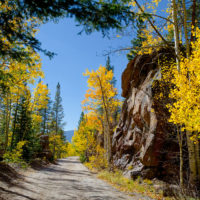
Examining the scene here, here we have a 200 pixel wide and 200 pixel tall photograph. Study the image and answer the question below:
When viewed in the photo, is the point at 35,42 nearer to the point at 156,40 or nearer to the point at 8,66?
the point at 8,66

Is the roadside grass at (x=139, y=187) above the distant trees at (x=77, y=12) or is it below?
below

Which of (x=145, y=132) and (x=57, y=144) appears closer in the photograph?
(x=145, y=132)

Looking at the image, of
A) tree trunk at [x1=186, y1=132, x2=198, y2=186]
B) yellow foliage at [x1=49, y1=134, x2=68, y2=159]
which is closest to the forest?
tree trunk at [x1=186, y1=132, x2=198, y2=186]

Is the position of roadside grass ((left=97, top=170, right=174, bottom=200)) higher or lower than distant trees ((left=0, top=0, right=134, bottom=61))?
lower

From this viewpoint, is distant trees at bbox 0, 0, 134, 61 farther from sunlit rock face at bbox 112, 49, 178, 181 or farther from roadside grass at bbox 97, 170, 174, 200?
roadside grass at bbox 97, 170, 174, 200

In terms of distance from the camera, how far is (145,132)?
9.23 m

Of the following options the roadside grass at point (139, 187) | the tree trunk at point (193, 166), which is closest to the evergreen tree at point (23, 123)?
the roadside grass at point (139, 187)

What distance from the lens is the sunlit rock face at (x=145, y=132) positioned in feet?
25.9

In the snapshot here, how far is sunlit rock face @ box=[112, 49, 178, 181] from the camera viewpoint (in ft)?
25.9

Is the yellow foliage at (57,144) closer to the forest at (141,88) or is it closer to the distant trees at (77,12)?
the forest at (141,88)

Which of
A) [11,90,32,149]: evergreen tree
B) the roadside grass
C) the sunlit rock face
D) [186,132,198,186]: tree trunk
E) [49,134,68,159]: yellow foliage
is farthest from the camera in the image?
[49,134,68,159]: yellow foliage

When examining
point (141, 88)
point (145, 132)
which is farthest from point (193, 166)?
point (141, 88)

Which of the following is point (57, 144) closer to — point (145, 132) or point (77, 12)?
point (145, 132)

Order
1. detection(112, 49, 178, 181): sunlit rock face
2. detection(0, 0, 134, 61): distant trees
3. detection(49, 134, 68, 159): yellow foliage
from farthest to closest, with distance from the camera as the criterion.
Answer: detection(49, 134, 68, 159): yellow foliage → detection(112, 49, 178, 181): sunlit rock face → detection(0, 0, 134, 61): distant trees
